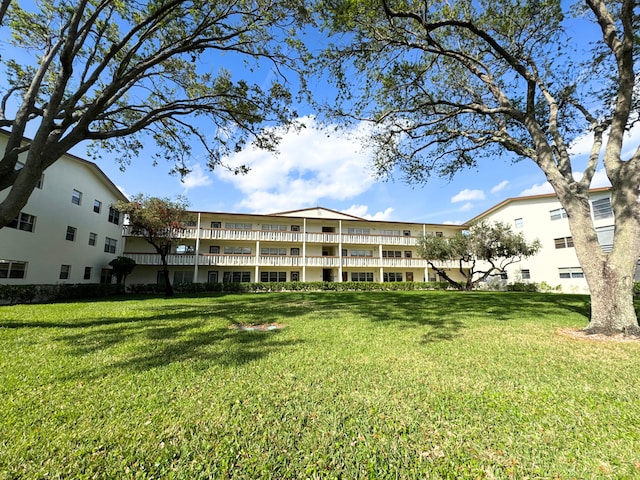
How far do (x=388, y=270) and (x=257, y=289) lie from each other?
1470 centimetres

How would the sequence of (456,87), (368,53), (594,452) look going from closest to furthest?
(594,452) < (368,53) < (456,87)

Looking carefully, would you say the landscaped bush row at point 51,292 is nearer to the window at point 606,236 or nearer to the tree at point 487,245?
the tree at point 487,245

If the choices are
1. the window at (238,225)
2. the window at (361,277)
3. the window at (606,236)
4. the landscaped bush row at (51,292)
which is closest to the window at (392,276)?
the window at (361,277)

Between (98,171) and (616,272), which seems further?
(98,171)

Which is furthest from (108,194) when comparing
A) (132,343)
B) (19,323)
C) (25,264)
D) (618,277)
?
(618,277)

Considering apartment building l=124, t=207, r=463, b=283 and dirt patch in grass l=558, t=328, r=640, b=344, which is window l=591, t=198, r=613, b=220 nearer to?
apartment building l=124, t=207, r=463, b=283

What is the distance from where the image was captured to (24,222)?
14.2 m

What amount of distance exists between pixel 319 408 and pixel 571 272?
28.2 m

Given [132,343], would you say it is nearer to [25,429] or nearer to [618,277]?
[25,429]

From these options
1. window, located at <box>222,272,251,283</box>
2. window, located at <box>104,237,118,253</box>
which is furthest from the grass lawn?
window, located at <box>222,272,251,283</box>

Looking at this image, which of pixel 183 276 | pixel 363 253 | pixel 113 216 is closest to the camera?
pixel 113 216

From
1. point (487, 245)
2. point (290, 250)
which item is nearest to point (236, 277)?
point (290, 250)

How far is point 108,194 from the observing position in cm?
2247

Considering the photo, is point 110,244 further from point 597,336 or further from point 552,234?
point 552,234
